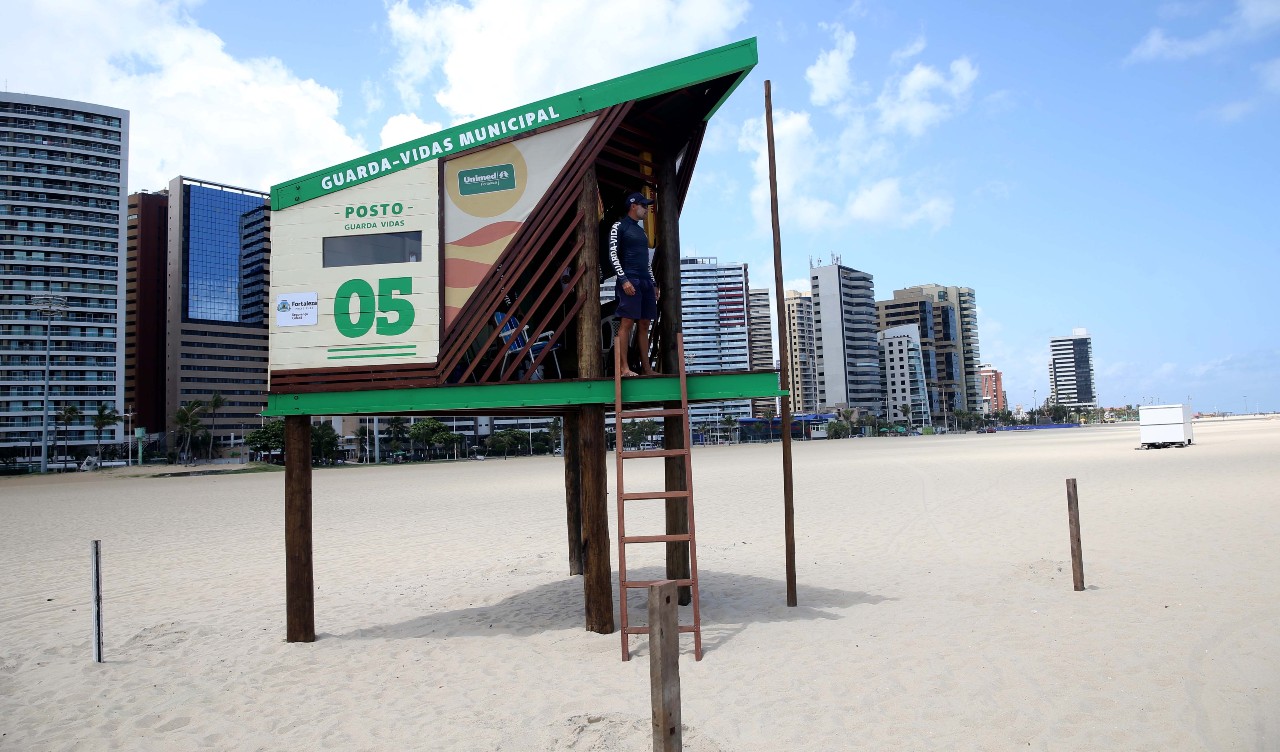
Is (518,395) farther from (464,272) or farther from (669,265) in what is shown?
(669,265)

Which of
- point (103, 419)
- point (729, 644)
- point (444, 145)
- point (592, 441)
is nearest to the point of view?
point (729, 644)

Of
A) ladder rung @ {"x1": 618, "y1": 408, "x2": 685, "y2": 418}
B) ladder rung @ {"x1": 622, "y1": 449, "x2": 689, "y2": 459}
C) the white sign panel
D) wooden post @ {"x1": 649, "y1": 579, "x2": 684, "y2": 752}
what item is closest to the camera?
wooden post @ {"x1": 649, "y1": 579, "x2": 684, "y2": 752}

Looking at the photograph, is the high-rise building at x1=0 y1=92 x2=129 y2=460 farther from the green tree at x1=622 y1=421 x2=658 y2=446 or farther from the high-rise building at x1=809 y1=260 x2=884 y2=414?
the high-rise building at x1=809 y1=260 x2=884 y2=414

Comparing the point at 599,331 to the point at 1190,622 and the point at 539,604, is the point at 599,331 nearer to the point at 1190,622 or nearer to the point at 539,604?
the point at 539,604

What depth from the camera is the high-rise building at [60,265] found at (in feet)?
323

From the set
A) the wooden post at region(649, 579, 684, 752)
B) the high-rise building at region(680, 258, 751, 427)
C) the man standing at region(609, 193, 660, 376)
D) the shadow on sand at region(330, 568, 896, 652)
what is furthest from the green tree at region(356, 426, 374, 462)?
the wooden post at region(649, 579, 684, 752)

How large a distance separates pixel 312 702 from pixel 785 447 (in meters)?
5.18

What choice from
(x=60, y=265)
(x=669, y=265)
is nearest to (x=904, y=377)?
(x=60, y=265)

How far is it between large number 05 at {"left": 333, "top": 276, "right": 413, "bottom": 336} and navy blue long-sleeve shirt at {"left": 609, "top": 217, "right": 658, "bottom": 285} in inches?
89.5

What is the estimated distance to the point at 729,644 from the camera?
6.92 metres

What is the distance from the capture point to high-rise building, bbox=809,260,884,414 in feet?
536

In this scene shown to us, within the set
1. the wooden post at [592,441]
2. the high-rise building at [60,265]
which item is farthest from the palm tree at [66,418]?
the wooden post at [592,441]

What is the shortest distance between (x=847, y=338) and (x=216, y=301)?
12884 cm

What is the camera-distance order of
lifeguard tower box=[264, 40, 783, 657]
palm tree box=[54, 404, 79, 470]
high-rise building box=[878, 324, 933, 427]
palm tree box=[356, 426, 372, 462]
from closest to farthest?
lifeguard tower box=[264, 40, 783, 657] → palm tree box=[54, 404, 79, 470] → palm tree box=[356, 426, 372, 462] → high-rise building box=[878, 324, 933, 427]
